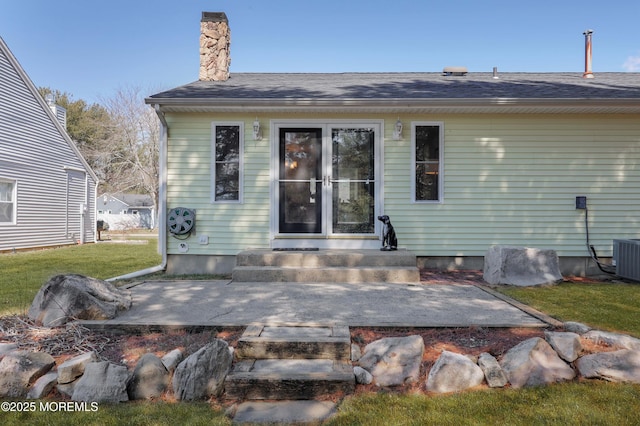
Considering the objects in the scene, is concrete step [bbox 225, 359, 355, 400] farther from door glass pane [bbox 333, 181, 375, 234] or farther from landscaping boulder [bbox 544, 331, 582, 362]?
door glass pane [bbox 333, 181, 375, 234]

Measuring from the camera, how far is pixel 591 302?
4305 millimetres

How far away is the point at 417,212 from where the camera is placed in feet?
21.7

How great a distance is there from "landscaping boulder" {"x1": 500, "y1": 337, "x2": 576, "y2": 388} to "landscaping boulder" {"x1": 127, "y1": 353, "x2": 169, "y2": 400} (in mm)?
2304

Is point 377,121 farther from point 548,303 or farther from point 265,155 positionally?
point 548,303

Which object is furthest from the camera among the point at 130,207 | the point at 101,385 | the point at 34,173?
the point at 130,207

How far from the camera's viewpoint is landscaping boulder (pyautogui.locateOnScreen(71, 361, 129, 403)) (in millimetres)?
2373

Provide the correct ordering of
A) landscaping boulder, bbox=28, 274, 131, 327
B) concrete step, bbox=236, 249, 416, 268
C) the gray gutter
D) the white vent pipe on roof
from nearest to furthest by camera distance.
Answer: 1. landscaping boulder, bbox=28, 274, 131, 327
2. concrete step, bbox=236, 249, 416, 268
3. the gray gutter
4. the white vent pipe on roof

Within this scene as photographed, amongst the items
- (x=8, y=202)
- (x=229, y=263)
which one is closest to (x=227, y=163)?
(x=229, y=263)

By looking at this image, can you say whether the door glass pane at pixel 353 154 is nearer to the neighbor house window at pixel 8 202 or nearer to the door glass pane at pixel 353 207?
the door glass pane at pixel 353 207

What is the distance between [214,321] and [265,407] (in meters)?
1.23

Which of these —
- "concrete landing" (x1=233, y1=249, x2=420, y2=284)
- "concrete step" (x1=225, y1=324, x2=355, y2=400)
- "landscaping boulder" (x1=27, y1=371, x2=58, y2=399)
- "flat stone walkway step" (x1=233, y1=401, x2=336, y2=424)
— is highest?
"concrete landing" (x1=233, y1=249, x2=420, y2=284)

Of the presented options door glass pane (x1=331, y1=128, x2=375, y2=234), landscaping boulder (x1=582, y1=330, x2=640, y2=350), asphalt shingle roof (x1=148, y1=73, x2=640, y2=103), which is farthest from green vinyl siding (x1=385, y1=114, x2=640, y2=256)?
landscaping boulder (x1=582, y1=330, x2=640, y2=350)

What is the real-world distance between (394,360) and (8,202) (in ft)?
43.2

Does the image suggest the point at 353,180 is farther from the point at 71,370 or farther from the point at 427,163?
the point at 71,370
